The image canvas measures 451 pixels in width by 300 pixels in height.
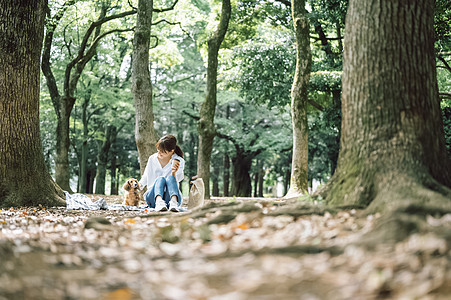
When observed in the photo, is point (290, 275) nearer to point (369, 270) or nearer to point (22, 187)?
point (369, 270)

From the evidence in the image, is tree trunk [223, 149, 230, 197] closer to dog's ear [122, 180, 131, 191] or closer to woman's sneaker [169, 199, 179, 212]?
dog's ear [122, 180, 131, 191]

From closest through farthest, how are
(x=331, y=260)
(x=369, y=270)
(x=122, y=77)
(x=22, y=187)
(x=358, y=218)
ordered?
(x=369, y=270) < (x=331, y=260) < (x=358, y=218) < (x=22, y=187) < (x=122, y=77)

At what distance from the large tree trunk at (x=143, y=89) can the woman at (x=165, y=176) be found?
292 centimetres

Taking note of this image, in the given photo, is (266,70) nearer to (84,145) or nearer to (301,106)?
(301,106)

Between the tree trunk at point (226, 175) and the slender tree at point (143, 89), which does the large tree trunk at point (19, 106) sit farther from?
the tree trunk at point (226, 175)

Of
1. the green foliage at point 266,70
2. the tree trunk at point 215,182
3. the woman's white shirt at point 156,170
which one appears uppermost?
the green foliage at point 266,70

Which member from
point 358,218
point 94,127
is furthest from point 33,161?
point 94,127

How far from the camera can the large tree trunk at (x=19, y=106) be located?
734 cm

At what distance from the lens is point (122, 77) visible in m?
23.3

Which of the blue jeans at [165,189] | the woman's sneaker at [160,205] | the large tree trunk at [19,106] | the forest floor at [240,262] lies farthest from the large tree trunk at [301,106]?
the forest floor at [240,262]

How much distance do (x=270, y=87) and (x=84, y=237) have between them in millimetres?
13586

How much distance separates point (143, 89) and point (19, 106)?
12.7ft

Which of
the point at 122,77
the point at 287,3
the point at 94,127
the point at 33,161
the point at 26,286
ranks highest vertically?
the point at 287,3

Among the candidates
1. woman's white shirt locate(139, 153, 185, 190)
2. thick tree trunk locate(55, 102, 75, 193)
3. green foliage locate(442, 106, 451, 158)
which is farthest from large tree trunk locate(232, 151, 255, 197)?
woman's white shirt locate(139, 153, 185, 190)
